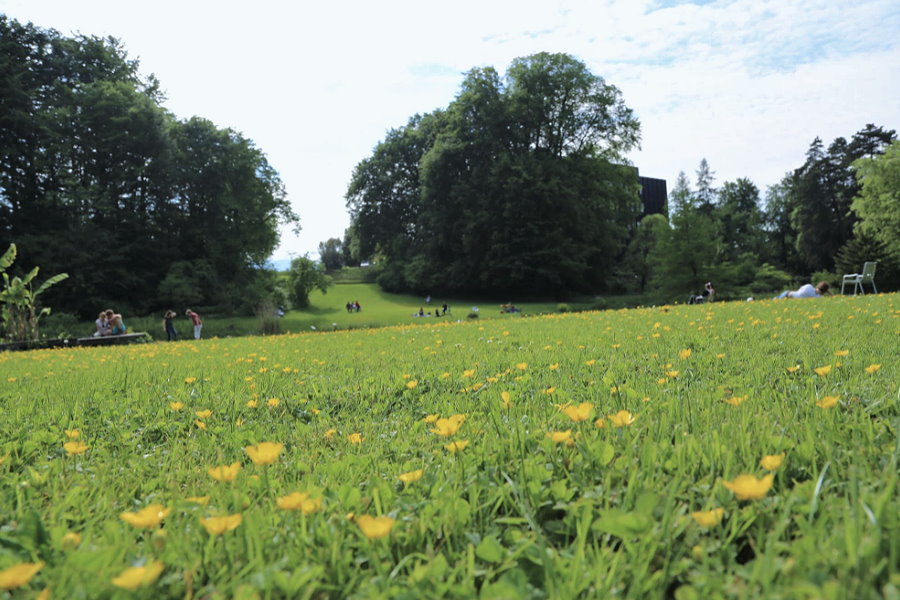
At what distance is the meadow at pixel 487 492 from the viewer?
1.08m

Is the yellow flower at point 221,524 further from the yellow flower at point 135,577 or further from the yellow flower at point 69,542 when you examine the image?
the yellow flower at point 69,542

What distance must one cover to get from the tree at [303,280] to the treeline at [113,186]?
3.02 meters

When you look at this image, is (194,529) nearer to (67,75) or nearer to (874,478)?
(874,478)

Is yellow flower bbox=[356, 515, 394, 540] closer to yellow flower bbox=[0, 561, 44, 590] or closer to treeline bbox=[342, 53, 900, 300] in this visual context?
yellow flower bbox=[0, 561, 44, 590]

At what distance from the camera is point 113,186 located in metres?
31.3

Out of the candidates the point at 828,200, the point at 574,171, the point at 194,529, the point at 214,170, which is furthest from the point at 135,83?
the point at 828,200

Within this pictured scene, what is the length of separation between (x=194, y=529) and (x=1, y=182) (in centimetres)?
3889

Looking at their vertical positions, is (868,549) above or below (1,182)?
below

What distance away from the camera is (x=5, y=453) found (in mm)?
2326

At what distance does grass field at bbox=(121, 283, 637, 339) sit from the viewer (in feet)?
79.5

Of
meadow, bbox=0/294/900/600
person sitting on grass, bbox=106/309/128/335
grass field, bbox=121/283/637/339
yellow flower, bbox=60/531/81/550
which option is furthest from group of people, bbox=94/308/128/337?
yellow flower, bbox=60/531/81/550

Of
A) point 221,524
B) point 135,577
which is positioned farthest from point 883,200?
point 135,577

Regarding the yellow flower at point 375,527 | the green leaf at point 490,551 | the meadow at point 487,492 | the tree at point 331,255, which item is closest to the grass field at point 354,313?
the meadow at point 487,492

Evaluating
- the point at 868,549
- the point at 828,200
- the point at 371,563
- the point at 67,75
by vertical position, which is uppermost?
the point at 67,75
